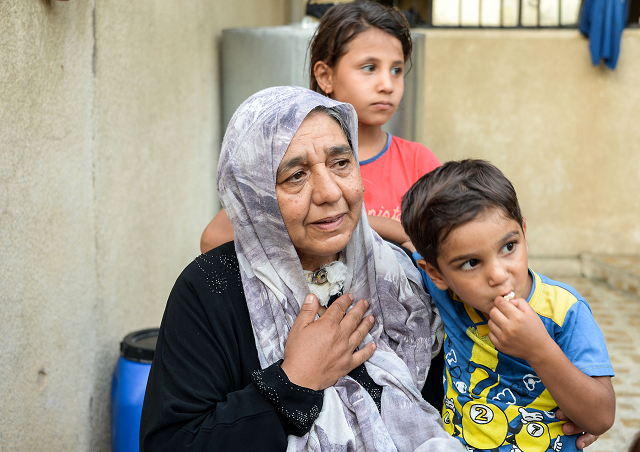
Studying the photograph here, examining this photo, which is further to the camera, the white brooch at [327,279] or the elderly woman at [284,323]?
the white brooch at [327,279]

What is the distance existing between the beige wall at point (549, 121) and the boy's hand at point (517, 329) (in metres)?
6.07

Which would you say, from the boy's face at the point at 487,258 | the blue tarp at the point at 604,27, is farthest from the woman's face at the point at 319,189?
the blue tarp at the point at 604,27

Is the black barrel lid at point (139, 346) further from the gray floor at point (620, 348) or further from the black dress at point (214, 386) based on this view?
the gray floor at point (620, 348)

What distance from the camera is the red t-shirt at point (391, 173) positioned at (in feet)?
8.72

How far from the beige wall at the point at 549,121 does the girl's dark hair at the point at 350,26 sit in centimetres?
465

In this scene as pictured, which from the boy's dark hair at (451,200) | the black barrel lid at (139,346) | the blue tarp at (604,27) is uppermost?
the blue tarp at (604,27)

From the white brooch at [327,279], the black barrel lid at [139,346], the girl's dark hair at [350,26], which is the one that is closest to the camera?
the white brooch at [327,279]

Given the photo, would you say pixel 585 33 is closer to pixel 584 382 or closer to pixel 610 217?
pixel 610 217

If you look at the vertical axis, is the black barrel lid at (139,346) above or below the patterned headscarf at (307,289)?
below

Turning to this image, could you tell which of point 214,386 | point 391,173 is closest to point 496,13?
point 391,173

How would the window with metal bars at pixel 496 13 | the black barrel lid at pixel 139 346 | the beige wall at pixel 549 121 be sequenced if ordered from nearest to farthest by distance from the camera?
the black barrel lid at pixel 139 346 → the beige wall at pixel 549 121 → the window with metal bars at pixel 496 13

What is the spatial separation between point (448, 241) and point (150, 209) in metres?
2.40

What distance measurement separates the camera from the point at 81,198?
2.77m

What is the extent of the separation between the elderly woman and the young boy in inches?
6.2
